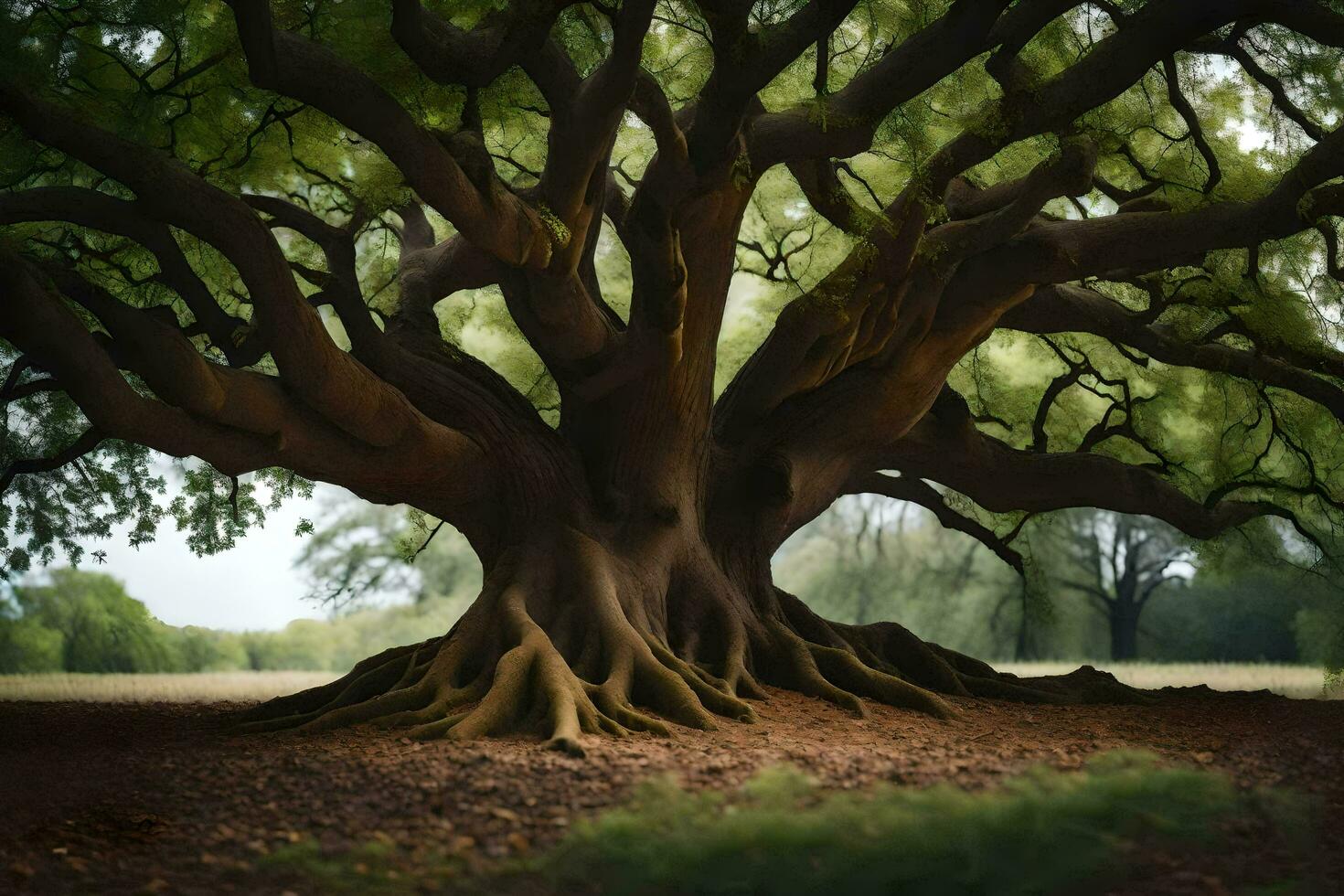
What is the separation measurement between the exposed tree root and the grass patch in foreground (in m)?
1.50

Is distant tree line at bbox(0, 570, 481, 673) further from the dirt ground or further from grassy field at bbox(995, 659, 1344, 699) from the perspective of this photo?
grassy field at bbox(995, 659, 1344, 699)

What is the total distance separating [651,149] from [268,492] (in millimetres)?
4663

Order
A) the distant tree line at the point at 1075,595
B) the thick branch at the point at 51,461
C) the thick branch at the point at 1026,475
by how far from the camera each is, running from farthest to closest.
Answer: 1. the distant tree line at the point at 1075,595
2. the thick branch at the point at 1026,475
3. the thick branch at the point at 51,461

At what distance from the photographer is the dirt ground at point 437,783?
134 inches

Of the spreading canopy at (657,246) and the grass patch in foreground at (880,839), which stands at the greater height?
the spreading canopy at (657,246)

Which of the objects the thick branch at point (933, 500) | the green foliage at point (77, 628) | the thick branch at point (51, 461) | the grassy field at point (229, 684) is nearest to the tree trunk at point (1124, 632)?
the grassy field at point (229, 684)

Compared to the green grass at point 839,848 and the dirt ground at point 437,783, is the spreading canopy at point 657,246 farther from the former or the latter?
the green grass at point 839,848

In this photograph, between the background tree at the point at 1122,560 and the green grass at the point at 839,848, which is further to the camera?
the background tree at the point at 1122,560

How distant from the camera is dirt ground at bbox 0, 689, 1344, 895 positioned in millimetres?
3402

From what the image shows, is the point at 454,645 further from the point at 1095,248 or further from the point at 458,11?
the point at 1095,248

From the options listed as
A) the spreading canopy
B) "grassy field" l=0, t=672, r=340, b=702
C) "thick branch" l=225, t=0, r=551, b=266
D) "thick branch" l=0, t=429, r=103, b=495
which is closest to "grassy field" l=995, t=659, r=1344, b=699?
the spreading canopy

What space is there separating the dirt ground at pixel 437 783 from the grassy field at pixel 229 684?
3857 mm

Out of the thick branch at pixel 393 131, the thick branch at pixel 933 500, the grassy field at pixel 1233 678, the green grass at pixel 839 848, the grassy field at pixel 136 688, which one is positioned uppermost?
the thick branch at pixel 393 131

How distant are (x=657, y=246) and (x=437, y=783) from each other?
3.49 meters
